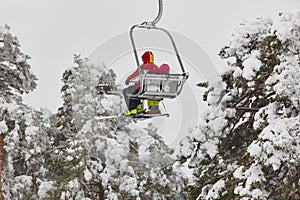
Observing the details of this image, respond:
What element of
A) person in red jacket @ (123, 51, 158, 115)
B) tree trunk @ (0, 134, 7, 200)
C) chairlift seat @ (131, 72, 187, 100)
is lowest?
chairlift seat @ (131, 72, 187, 100)

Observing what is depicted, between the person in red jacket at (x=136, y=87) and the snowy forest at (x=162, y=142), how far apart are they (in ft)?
9.85

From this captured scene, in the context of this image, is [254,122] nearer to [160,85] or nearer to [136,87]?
[136,87]

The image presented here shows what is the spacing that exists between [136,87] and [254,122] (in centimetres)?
447

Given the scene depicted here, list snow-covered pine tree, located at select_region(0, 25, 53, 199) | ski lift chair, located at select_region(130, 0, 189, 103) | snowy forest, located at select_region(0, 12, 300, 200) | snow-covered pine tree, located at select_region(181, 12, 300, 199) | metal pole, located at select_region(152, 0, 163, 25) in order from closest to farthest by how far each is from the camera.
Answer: metal pole, located at select_region(152, 0, 163, 25)
ski lift chair, located at select_region(130, 0, 189, 103)
snow-covered pine tree, located at select_region(181, 12, 300, 199)
snowy forest, located at select_region(0, 12, 300, 200)
snow-covered pine tree, located at select_region(0, 25, 53, 199)

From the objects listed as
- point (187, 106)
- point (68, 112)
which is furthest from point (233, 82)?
point (68, 112)

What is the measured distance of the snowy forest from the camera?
14938mm

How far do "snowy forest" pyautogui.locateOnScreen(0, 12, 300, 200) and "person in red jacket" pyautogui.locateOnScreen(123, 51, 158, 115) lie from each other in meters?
3.00

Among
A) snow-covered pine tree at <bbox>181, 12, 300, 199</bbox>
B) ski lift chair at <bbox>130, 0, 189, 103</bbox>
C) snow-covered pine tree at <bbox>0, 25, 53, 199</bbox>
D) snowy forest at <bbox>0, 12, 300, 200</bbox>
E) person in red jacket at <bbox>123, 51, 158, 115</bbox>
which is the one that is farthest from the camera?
snow-covered pine tree at <bbox>0, 25, 53, 199</bbox>

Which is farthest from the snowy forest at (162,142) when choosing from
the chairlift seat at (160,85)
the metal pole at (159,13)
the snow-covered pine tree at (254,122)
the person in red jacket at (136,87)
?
the metal pole at (159,13)

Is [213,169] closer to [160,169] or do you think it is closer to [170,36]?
[160,169]

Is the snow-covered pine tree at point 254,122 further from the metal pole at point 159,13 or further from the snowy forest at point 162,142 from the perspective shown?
the metal pole at point 159,13

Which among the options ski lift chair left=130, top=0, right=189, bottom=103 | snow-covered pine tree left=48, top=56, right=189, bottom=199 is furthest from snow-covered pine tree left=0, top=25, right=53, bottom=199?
ski lift chair left=130, top=0, right=189, bottom=103

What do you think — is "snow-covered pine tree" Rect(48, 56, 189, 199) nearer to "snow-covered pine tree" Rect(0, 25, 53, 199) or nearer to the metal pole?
"snow-covered pine tree" Rect(0, 25, 53, 199)

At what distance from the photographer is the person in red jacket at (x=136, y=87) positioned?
11.8m
